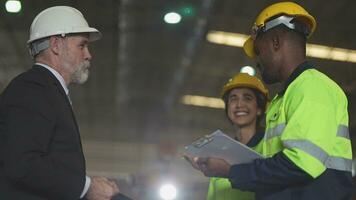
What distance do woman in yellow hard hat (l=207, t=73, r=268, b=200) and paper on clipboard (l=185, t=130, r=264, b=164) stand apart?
97cm

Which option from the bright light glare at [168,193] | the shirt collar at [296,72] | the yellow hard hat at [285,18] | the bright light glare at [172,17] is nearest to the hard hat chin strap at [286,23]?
the yellow hard hat at [285,18]

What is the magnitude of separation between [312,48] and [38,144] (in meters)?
15.9

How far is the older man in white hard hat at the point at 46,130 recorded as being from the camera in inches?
114

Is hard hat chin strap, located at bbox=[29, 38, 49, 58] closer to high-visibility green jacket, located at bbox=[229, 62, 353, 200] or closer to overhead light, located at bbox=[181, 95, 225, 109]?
high-visibility green jacket, located at bbox=[229, 62, 353, 200]

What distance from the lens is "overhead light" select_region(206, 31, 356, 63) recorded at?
18.1 meters

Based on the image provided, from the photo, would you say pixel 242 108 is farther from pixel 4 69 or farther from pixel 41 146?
pixel 4 69

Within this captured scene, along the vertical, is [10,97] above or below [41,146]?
above

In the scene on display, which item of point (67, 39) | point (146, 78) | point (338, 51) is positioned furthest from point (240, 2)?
point (67, 39)

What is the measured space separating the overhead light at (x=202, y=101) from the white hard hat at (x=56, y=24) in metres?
22.6

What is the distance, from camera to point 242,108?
464cm

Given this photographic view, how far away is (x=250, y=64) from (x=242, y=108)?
16.2 metres

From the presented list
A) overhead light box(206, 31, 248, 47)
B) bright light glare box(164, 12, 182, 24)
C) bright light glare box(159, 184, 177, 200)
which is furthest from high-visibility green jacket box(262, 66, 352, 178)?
overhead light box(206, 31, 248, 47)

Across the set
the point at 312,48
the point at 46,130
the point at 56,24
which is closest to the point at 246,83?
the point at 56,24

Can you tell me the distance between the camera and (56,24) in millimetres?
3406
